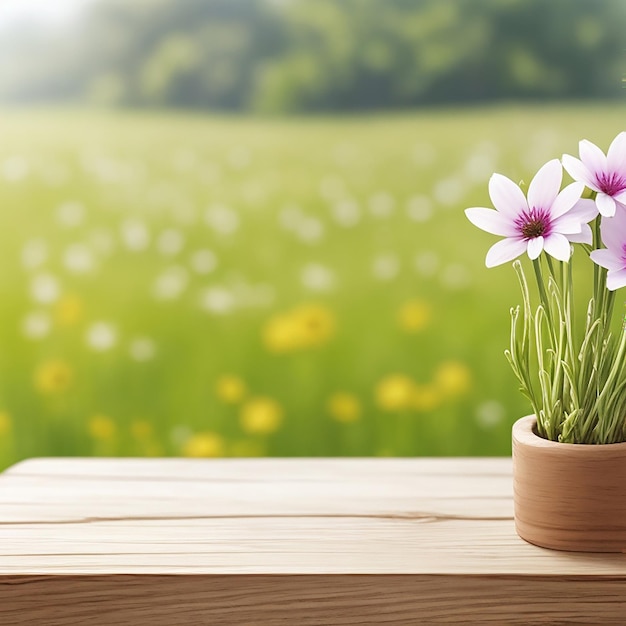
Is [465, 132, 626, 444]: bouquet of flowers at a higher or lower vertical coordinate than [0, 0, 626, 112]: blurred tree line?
lower

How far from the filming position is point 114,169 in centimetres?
173

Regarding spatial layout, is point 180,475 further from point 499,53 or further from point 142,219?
point 499,53

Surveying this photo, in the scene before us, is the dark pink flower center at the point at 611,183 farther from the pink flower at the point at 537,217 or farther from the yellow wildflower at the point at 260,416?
the yellow wildflower at the point at 260,416

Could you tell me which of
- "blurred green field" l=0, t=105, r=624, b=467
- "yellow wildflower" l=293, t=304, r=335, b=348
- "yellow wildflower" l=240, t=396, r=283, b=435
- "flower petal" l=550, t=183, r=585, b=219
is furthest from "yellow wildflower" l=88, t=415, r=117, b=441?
"flower petal" l=550, t=183, r=585, b=219

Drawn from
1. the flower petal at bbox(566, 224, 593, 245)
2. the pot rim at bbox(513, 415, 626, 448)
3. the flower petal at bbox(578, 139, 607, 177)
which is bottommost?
the pot rim at bbox(513, 415, 626, 448)

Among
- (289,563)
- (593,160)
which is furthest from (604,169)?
(289,563)

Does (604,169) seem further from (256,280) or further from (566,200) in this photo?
(256,280)

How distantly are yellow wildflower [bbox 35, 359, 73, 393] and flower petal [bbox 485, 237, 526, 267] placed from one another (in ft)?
4.05

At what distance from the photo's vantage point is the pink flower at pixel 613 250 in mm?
663

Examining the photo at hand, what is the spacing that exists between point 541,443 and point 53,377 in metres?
1.25

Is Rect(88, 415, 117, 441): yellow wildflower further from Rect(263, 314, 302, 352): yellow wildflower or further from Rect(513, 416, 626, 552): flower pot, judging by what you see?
Rect(513, 416, 626, 552): flower pot

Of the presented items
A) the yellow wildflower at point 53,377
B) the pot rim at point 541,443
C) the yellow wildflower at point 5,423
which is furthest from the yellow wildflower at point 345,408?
the pot rim at point 541,443

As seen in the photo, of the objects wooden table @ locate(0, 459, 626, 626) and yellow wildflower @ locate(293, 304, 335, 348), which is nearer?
wooden table @ locate(0, 459, 626, 626)

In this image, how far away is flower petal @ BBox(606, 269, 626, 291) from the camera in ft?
2.15
